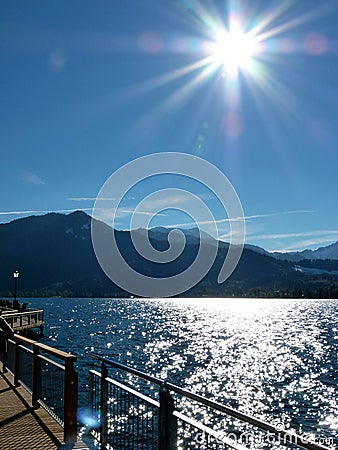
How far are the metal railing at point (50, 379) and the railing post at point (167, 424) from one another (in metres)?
2.66

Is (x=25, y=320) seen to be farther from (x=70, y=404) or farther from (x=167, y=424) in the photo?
(x=167, y=424)

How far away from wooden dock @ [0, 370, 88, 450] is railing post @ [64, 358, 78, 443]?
0.16 m

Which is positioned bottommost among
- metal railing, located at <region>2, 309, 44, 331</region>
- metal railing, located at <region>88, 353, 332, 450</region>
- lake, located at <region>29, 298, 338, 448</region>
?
lake, located at <region>29, 298, 338, 448</region>

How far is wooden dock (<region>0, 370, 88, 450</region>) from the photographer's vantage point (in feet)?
22.0

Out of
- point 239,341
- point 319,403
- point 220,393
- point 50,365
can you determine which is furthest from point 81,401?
point 239,341

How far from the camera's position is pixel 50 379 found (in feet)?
28.0

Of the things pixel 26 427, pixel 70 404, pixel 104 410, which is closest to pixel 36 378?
pixel 26 427

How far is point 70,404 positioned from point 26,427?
123 centimetres

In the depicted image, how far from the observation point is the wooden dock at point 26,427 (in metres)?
6.71

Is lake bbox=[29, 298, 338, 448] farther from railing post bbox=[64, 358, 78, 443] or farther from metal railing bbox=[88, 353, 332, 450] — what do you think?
railing post bbox=[64, 358, 78, 443]

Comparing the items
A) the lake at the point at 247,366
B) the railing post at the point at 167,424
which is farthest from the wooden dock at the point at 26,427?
the lake at the point at 247,366

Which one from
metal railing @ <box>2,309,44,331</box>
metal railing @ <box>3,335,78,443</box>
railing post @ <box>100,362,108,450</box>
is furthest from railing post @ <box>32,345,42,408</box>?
metal railing @ <box>2,309,44,331</box>

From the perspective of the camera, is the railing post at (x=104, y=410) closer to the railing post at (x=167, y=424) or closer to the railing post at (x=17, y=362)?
the railing post at (x=167, y=424)

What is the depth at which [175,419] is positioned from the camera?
14.9 feet
